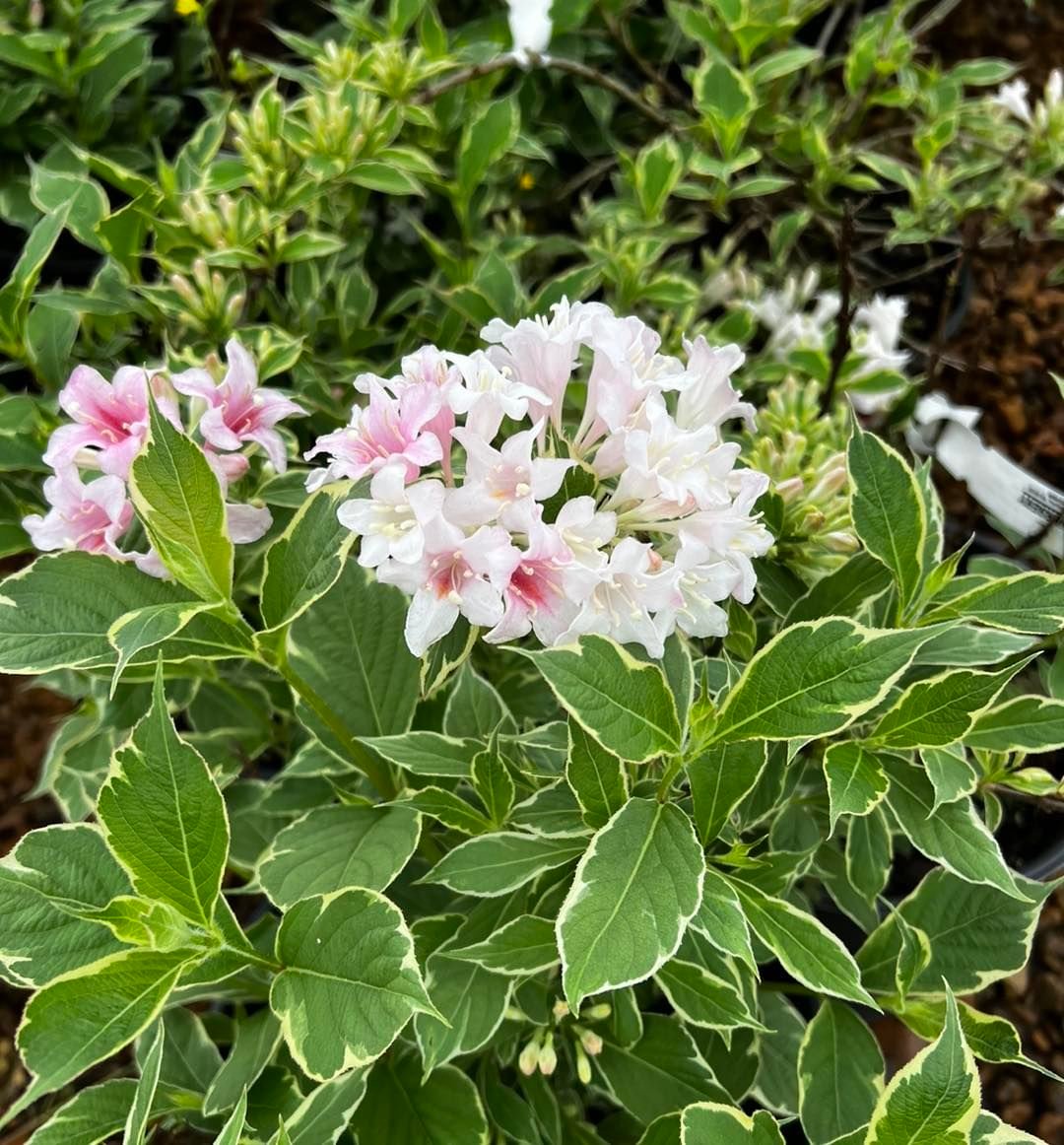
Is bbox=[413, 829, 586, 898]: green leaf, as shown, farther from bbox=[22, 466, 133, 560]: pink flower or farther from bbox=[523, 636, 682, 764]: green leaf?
bbox=[22, 466, 133, 560]: pink flower

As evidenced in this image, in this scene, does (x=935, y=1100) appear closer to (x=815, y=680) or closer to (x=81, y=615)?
(x=815, y=680)

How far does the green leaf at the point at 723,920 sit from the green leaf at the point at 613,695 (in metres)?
0.10

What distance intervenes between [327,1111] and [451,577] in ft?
1.39

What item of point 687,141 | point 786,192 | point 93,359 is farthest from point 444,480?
point 786,192

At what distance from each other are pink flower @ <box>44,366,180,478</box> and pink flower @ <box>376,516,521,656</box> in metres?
0.29

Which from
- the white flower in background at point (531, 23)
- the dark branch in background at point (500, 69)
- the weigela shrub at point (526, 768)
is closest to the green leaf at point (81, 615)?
the weigela shrub at point (526, 768)

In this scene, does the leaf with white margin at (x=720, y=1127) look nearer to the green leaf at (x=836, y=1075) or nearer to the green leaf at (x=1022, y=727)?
the green leaf at (x=836, y=1075)

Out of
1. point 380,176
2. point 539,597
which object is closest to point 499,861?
point 539,597

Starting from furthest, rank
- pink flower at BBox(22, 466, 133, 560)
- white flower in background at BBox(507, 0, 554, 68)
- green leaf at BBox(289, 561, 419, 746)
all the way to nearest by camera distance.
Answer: white flower in background at BBox(507, 0, 554, 68)
green leaf at BBox(289, 561, 419, 746)
pink flower at BBox(22, 466, 133, 560)

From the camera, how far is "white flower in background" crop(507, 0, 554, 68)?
136 centimetres

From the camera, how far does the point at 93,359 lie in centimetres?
121

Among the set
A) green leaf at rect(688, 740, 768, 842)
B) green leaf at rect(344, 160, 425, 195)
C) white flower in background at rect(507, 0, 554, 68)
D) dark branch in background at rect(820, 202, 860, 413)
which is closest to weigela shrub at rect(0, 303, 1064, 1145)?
green leaf at rect(688, 740, 768, 842)

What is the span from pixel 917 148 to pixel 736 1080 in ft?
3.99

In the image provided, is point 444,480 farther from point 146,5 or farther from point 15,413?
point 146,5
